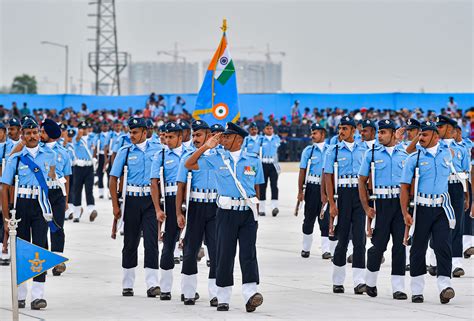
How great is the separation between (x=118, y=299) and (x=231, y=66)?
26.6 ft

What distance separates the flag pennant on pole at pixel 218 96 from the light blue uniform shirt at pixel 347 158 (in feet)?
13.5

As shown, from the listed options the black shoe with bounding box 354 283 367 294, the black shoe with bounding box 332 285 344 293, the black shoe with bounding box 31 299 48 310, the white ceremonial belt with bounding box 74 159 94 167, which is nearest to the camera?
the black shoe with bounding box 31 299 48 310

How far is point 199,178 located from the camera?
13.5 meters

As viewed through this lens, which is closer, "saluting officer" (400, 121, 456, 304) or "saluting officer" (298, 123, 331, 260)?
"saluting officer" (400, 121, 456, 304)

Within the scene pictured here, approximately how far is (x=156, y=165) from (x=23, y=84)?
12517cm

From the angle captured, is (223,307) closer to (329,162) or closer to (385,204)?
(385,204)

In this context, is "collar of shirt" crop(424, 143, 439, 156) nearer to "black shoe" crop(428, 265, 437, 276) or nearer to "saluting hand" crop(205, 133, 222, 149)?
"saluting hand" crop(205, 133, 222, 149)

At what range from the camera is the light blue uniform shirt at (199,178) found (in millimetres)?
13492

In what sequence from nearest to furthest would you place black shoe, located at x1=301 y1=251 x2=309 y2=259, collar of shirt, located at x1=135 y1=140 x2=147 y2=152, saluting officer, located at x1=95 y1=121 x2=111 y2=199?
collar of shirt, located at x1=135 y1=140 x2=147 y2=152, black shoe, located at x1=301 y1=251 x2=309 y2=259, saluting officer, located at x1=95 y1=121 x2=111 y2=199

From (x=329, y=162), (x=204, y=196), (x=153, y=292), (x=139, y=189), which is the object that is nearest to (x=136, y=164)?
(x=139, y=189)

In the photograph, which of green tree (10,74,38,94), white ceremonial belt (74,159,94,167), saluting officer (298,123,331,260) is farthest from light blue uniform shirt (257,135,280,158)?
green tree (10,74,38,94)

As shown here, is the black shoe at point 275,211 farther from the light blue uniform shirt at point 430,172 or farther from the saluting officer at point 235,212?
the saluting officer at point 235,212

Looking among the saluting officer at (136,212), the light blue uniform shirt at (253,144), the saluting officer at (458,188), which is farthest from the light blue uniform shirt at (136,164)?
the light blue uniform shirt at (253,144)

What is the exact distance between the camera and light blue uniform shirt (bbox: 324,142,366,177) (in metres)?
15.4
